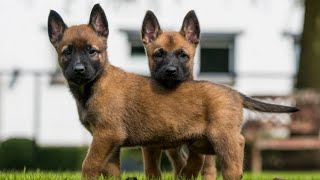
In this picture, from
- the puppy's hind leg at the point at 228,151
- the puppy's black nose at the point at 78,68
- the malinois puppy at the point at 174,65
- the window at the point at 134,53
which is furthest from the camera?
the window at the point at 134,53

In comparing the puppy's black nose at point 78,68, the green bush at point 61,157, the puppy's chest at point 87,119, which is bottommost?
the green bush at point 61,157

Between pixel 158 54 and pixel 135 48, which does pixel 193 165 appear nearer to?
pixel 158 54

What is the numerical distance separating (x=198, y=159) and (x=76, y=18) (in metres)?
21.4

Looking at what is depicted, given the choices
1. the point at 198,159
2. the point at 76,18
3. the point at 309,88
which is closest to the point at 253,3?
the point at 76,18

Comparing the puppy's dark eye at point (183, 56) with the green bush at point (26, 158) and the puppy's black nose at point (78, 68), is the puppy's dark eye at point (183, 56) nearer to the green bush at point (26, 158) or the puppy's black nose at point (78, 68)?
the puppy's black nose at point (78, 68)

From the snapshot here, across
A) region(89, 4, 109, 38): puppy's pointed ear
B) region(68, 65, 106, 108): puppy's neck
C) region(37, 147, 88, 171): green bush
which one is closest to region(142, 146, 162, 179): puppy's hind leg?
region(68, 65, 106, 108): puppy's neck

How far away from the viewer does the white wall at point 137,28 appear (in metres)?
29.0

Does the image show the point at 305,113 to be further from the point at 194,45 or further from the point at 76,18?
the point at 194,45

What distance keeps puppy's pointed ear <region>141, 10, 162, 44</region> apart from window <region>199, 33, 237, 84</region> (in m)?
22.2

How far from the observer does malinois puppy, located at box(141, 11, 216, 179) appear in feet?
28.6

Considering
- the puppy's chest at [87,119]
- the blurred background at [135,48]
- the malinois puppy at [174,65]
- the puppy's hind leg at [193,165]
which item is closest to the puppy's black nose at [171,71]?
the malinois puppy at [174,65]

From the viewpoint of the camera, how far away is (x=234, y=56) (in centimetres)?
3142

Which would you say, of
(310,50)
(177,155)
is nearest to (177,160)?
(177,155)

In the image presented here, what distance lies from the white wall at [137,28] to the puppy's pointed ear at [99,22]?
19175mm
